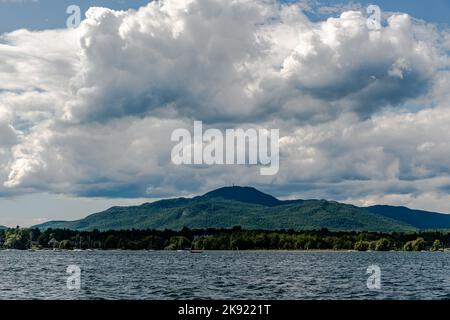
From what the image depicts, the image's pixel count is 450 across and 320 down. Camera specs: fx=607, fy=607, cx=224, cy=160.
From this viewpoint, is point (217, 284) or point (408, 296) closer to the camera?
point (408, 296)

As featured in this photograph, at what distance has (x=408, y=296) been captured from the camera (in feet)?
255
